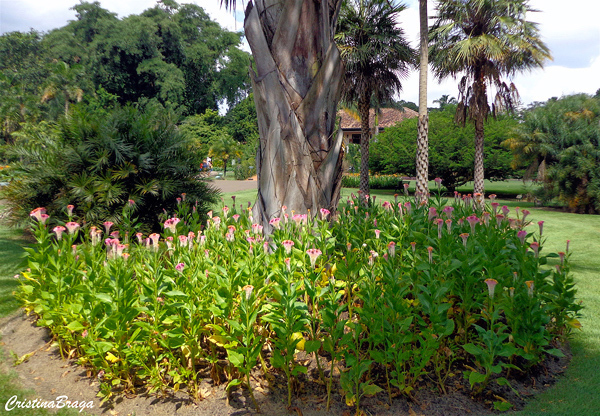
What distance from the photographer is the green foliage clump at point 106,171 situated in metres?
5.21

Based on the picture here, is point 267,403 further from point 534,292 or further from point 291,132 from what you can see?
point 291,132

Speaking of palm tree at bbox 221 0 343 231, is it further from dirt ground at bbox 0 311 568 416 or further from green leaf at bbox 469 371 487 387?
green leaf at bbox 469 371 487 387

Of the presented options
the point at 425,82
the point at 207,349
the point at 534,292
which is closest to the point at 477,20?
the point at 425,82

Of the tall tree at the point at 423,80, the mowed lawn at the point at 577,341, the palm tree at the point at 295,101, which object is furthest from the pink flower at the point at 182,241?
the tall tree at the point at 423,80

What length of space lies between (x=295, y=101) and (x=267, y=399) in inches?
106

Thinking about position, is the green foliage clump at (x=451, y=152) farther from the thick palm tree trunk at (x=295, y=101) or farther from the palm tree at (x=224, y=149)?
the thick palm tree trunk at (x=295, y=101)

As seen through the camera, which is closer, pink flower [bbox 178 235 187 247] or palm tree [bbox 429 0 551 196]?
pink flower [bbox 178 235 187 247]

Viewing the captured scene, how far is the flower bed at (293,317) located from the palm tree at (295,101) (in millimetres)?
737

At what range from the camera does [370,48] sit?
14.2 m

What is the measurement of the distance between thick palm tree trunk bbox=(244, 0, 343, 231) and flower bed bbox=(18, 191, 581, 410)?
0.73 m

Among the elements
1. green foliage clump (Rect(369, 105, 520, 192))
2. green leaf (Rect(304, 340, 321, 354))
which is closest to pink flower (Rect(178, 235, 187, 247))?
green leaf (Rect(304, 340, 321, 354))

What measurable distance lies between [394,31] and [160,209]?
41.9 ft

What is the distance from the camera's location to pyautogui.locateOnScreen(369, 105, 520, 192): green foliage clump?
22.2 meters

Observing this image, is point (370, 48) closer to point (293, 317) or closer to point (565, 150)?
point (565, 150)
